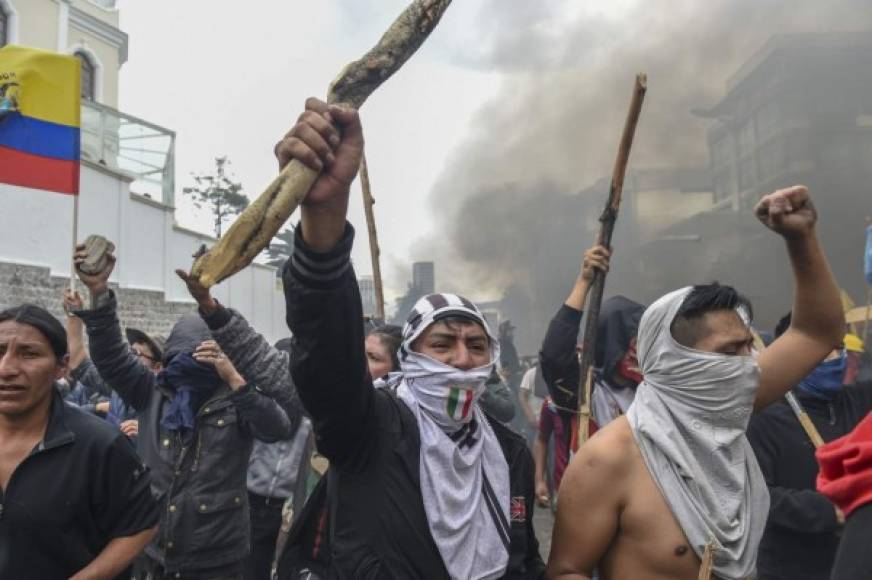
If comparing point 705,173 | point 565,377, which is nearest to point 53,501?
point 565,377

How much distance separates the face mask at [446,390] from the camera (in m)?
1.84

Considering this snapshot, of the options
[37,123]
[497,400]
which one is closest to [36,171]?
[37,123]

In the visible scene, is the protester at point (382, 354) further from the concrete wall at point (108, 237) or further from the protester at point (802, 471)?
the concrete wall at point (108, 237)

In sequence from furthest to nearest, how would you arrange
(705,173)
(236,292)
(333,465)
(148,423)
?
1. (705,173)
2. (236,292)
3. (148,423)
4. (333,465)

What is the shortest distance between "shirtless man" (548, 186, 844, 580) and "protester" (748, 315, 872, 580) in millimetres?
507

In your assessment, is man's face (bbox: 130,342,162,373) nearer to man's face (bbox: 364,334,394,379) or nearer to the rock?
the rock

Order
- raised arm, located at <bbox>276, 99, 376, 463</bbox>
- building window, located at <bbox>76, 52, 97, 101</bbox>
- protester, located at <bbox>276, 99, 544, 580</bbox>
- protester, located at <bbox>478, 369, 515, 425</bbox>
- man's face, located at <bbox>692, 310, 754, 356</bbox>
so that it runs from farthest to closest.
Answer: building window, located at <bbox>76, 52, 97, 101</bbox> < protester, located at <bbox>478, 369, 515, 425</bbox> < man's face, located at <bbox>692, 310, 754, 356</bbox> < protester, located at <bbox>276, 99, 544, 580</bbox> < raised arm, located at <bbox>276, 99, 376, 463</bbox>

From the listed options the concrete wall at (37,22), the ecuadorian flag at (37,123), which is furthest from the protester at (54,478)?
the concrete wall at (37,22)

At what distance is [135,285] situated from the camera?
580 inches

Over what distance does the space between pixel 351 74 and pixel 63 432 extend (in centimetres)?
158

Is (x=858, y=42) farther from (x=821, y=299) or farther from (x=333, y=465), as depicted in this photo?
(x=333, y=465)

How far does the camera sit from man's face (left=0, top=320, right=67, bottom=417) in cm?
222

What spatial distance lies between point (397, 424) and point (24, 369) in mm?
1245

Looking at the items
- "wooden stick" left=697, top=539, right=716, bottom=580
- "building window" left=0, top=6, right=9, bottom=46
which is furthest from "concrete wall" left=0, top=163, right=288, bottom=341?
"wooden stick" left=697, top=539, right=716, bottom=580
